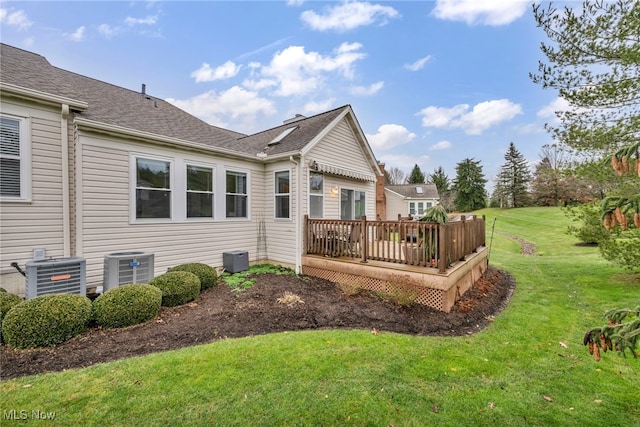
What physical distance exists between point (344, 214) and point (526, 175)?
159ft

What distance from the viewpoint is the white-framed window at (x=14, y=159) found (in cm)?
492

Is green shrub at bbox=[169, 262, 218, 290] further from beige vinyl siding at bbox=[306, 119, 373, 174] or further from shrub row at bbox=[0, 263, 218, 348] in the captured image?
beige vinyl siding at bbox=[306, 119, 373, 174]

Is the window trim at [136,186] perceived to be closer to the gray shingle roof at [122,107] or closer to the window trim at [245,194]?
the gray shingle roof at [122,107]

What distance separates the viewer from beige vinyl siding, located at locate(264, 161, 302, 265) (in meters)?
8.58

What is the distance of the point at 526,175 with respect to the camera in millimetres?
45312

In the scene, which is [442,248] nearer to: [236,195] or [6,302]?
[236,195]

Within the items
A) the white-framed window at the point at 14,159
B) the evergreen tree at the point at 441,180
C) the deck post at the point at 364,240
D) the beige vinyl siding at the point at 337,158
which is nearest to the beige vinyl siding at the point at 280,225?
the beige vinyl siding at the point at 337,158

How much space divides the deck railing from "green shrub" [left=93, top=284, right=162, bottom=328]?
440 cm

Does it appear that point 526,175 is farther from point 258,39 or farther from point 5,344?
point 5,344

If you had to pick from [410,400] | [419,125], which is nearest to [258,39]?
[410,400]

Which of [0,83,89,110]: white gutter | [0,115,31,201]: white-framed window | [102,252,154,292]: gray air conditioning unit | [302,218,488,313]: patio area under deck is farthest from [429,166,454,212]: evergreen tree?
[0,115,31,201]: white-framed window

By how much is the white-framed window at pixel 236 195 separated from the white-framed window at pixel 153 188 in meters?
1.73

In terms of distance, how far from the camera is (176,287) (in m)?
5.49

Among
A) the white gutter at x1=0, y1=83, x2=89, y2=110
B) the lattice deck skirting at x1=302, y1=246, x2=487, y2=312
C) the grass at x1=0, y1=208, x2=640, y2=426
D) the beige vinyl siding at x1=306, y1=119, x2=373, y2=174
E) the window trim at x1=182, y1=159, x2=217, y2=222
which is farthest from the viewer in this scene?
the beige vinyl siding at x1=306, y1=119, x2=373, y2=174
